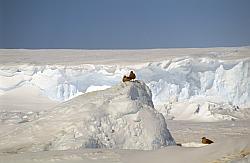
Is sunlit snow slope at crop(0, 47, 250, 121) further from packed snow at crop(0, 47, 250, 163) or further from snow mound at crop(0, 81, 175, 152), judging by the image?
snow mound at crop(0, 81, 175, 152)

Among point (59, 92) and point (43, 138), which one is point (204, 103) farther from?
point (43, 138)

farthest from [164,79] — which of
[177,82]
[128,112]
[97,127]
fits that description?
[97,127]

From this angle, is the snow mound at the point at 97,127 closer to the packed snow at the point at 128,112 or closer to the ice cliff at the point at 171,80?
the packed snow at the point at 128,112

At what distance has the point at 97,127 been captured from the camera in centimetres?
840

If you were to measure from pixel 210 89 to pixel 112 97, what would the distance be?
1365 cm

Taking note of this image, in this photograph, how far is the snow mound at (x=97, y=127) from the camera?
8.06 metres

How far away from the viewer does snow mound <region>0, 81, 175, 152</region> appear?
8.06 m

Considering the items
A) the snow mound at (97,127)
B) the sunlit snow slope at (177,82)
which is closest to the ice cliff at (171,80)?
the sunlit snow slope at (177,82)

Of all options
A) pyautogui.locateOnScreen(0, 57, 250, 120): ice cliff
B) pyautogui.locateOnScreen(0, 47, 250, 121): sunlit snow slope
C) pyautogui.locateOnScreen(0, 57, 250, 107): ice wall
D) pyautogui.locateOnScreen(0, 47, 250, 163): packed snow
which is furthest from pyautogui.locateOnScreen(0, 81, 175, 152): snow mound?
pyautogui.locateOnScreen(0, 57, 250, 107): ice wall

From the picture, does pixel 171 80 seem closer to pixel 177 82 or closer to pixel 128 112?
pixel 177 82

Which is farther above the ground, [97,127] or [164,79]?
[164,79]

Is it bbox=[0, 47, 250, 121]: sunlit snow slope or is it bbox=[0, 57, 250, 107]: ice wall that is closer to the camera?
bbox=[0, 47, 250, 121]: sunlit snow slope

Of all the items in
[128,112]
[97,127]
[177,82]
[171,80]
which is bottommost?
[97,127]

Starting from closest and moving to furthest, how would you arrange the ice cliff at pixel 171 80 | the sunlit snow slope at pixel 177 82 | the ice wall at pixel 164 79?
the sunlit snow slope at pixel 177 82, the ice cliff at pixel 171 80, the ice wall at pixel 164 79
